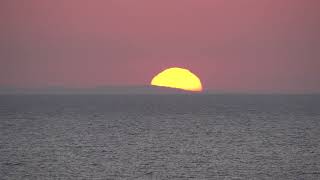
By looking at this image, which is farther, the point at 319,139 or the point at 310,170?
the point at 319,139

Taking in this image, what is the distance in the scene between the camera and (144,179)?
4694cm

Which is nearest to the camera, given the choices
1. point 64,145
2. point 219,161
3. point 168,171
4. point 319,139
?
point 168,171

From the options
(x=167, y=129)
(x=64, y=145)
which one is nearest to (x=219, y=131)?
(x=167, y=129)

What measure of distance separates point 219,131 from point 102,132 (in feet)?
58.5

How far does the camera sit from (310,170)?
5075 centimetres

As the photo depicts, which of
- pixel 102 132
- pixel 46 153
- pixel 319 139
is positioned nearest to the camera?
pixel 46 153

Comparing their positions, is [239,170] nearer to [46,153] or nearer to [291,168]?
[291,168]

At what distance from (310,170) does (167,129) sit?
4788 centimetres

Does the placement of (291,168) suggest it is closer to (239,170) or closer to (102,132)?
(239,170)

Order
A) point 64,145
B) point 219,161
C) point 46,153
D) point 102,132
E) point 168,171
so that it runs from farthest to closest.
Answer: point 102,132 → point 64,145 → point 46,153 → point 219,161 → point 168,171

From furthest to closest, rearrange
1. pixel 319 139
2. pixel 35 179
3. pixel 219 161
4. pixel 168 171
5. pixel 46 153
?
pixel 319 139 → pixel 46 153 → pixel 219 161 → pixel 168 171 → pixel 35 179

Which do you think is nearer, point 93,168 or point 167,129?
point 93,168

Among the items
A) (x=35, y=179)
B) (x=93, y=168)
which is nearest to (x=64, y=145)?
(x=93, y=168)

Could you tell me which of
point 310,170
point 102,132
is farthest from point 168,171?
point 102,132
